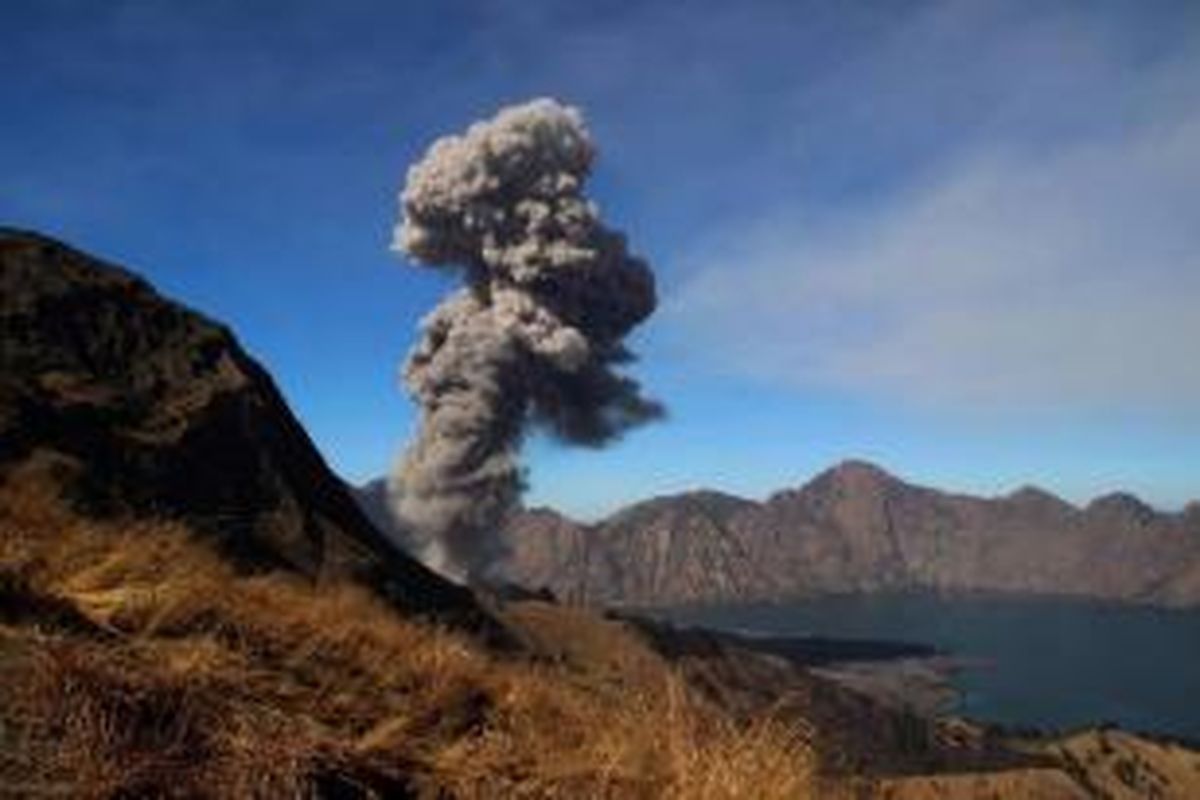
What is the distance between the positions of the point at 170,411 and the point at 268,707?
11010 cm

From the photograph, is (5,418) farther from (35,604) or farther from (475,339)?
(475,339)

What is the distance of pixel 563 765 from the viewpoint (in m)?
7.47

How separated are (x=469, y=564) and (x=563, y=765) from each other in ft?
535

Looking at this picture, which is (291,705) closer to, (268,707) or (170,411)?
(268,707)

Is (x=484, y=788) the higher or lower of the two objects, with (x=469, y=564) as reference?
lower

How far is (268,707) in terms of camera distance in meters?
7.38

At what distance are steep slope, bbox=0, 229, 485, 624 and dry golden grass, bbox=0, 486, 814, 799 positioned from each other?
66.2m

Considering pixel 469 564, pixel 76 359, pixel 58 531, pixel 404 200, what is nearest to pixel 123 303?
pixel 76 359

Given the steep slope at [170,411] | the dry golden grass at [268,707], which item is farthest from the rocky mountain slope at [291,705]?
the steep slope at [170,411]

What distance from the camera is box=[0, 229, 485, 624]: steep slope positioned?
290ft

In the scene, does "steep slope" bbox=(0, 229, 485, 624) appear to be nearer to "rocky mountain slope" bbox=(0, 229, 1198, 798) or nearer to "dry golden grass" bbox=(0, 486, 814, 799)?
"rocky mountain slope" bbox=(0, 229, 1198, 798)

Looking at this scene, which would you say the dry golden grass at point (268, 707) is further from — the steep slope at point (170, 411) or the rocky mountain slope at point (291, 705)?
the steep slope at point (170, 411)

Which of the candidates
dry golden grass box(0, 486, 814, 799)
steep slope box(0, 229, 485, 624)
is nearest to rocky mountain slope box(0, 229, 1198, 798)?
dry golden grass box(0, 486, 814, 799)

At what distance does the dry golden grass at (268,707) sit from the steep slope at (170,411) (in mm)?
66169
